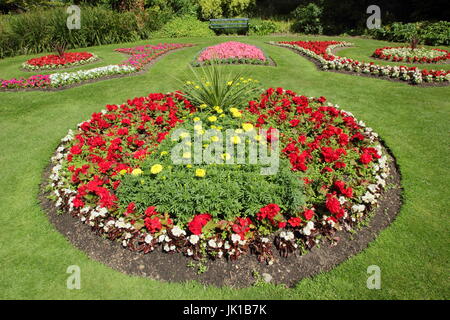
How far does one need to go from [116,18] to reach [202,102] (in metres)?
13.9

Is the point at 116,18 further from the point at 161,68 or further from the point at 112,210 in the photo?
the point at 112,210

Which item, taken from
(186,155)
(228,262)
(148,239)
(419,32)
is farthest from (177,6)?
(228,262)

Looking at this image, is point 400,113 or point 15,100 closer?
point 400,113

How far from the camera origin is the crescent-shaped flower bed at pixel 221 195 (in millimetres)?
3160

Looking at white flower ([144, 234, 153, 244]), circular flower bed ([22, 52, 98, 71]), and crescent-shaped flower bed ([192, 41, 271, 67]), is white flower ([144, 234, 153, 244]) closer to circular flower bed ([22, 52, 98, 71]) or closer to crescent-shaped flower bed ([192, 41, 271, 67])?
crescent-shaped flower bed ([192, 41, 271, 67])

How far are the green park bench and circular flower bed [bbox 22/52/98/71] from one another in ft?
33.2

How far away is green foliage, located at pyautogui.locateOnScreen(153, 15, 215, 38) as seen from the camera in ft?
59.0

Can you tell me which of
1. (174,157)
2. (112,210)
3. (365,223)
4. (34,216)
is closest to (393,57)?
(365,223)

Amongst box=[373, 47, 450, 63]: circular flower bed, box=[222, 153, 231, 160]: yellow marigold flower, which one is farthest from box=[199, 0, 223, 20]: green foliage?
box=[222, 153, 231, 160]: yellow marigold flower

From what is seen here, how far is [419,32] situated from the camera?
46.8ft

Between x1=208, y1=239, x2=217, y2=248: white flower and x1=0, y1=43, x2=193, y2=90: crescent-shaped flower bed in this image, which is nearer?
x1=208, y1=239, x2=217, y2=248: white flower

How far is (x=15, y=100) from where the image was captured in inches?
306

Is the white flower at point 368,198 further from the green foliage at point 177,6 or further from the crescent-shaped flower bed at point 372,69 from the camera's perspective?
the green foliage at point 177,6

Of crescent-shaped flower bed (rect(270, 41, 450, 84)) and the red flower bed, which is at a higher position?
the red flower bed
